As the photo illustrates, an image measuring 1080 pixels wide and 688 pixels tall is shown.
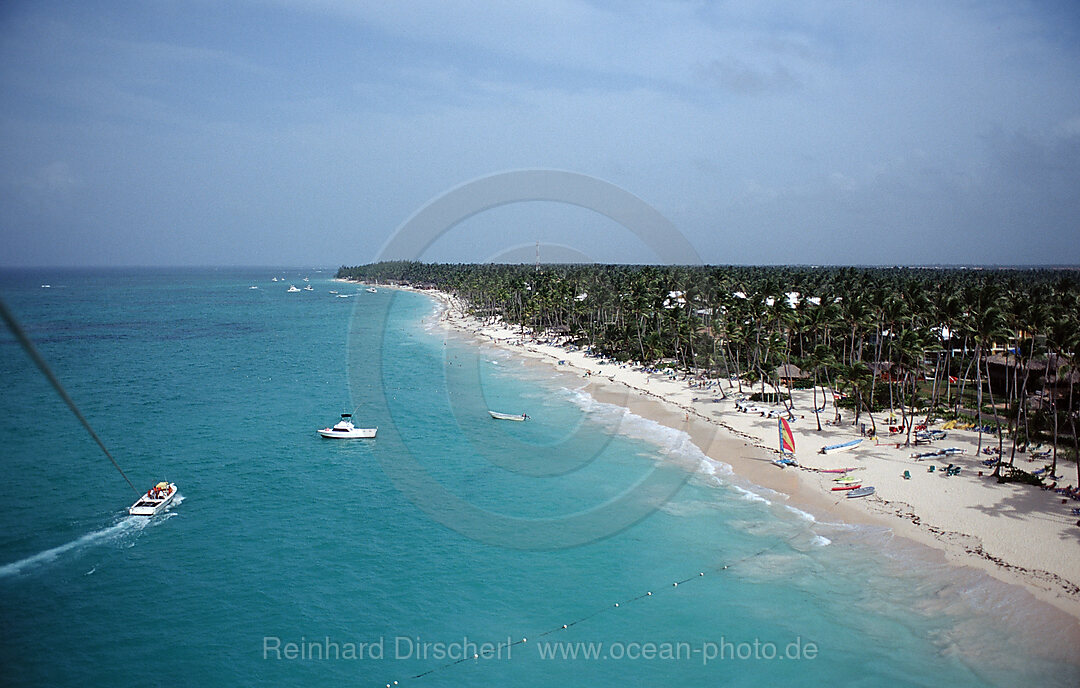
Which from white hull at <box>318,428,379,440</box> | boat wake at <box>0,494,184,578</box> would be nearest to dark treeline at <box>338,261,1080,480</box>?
white hull at <box>318,428,379,440</box>

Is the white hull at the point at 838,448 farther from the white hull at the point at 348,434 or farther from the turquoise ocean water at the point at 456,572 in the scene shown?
the white hull at the point at 348,434

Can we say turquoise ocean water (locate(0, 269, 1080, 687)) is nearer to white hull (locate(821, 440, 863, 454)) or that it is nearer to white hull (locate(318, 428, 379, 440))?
white hull (locate(318, 428, 379, 440))

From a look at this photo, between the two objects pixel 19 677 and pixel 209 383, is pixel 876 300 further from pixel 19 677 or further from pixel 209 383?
pixel 209 383

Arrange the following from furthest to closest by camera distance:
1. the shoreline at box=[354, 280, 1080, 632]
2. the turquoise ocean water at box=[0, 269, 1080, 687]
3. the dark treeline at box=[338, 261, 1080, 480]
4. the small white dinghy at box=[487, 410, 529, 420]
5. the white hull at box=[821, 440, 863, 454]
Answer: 1. the small white dinghy at box=[487, 410, 529, 420]
2. the white hull at box=[821, 440, 863, 454]
3. the dark treeline at box=[338, 261, 1080, 480]
4. the shoreline at box=[354, 280, 1080, 632]
5. the turquoise ocean water at box=[0, 269, 1080, 687]

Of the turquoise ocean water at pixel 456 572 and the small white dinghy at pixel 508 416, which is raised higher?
the small white dinghy at pixel 508 416

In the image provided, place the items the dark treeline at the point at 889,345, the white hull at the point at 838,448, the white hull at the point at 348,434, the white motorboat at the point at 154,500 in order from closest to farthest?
the white motorboat at the point at 154,500 → the dark treeline at the point at 889,345 → the white hull at the point at 838,448 → the white hull at the point at 348,434

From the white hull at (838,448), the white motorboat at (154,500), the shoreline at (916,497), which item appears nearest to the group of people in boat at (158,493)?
the white motorboat at (154,500)

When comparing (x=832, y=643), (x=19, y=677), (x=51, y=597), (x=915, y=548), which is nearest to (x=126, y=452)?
(x=51, y=597)
